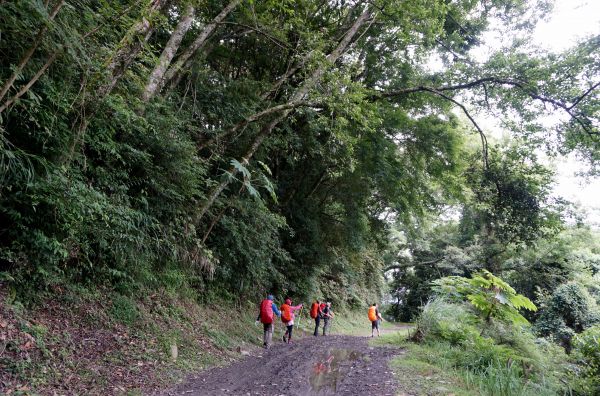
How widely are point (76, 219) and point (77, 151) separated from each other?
1.02 metres

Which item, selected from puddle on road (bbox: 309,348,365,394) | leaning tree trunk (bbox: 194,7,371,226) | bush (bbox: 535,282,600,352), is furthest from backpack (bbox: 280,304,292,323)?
bush (bbox: 535,282,600,352)

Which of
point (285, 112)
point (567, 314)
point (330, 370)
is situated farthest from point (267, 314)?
point (567, 314)

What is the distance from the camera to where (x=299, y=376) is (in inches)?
283

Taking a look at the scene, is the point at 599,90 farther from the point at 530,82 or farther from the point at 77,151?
the point at 77,151

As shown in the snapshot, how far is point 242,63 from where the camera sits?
42.8 feet

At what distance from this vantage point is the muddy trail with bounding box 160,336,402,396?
6223 millimetres

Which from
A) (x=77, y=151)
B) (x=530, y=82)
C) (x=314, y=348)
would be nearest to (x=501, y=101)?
(x=530, y=82)

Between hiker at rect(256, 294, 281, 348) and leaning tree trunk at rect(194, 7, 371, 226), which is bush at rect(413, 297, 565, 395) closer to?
hiker at rect(256, 294, 281, 348)

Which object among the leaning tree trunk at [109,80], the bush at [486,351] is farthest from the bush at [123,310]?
the bush at [486,351]

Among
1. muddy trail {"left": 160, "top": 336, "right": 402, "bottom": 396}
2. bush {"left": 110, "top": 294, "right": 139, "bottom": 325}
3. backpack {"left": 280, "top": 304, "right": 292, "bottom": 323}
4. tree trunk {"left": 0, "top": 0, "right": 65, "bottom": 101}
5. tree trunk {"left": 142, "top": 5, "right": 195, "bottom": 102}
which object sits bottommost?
muddy trail {"left": 160, "top": 336, "right": 402, "bottom": 396}

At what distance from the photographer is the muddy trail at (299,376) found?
20.4ft

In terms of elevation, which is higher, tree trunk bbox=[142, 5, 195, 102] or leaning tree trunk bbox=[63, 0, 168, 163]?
tree trunk bbox=[142, 5, 195, 102]

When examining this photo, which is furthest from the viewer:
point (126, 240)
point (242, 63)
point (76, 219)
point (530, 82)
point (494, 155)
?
point (494, 155)

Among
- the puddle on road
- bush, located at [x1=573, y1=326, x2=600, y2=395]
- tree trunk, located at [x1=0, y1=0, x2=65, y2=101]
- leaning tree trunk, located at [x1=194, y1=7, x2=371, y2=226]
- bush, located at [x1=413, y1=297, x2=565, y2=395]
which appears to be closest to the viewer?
tree trunk, located at [x1=0, y1=0, x2=65, y2=101]
